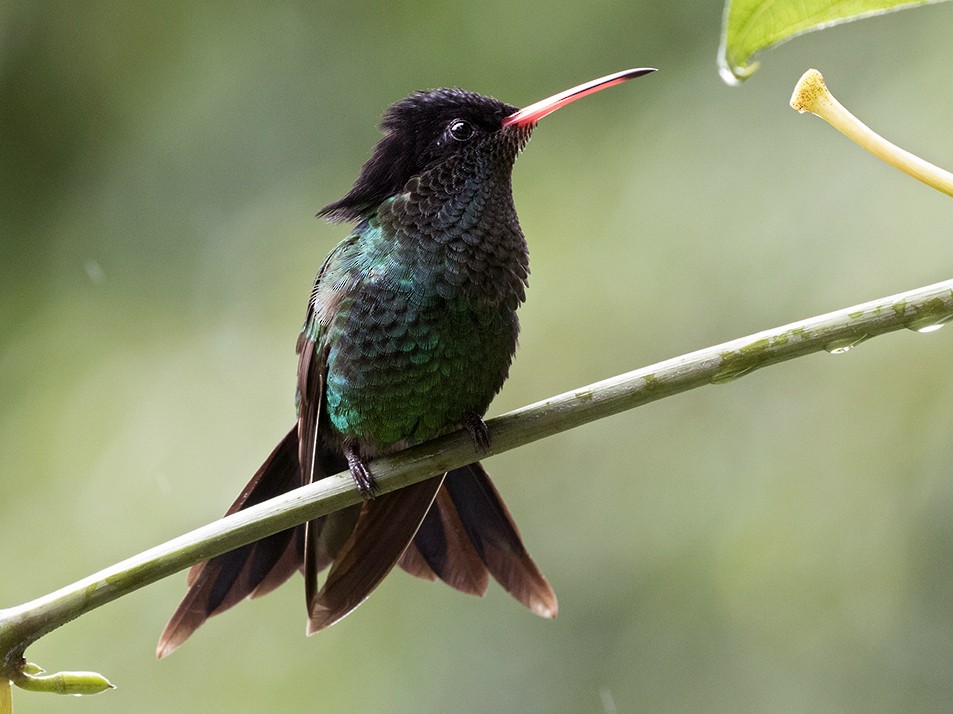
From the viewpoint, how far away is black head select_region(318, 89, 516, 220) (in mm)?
1896

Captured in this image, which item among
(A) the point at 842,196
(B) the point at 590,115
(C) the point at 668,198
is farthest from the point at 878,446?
(B) the point at 590,115

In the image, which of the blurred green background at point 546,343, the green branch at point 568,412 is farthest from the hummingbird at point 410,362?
the blurred green background at point 546,343

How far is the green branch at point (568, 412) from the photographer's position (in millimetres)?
891

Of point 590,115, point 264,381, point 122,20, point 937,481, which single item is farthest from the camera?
point 122,20

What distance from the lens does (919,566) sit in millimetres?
3135

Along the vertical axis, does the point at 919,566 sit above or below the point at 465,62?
below

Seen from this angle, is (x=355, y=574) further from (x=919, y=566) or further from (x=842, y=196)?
(x=842, y=196)

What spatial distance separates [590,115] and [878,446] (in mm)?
1678

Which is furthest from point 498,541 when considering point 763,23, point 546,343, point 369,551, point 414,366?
point 546,343

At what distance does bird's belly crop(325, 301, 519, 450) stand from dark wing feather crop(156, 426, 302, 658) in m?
0.14

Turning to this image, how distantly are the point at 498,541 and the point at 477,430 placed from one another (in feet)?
1.03

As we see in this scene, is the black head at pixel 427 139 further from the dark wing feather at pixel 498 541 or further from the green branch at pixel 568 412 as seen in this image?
the green branch at pixel 568 412

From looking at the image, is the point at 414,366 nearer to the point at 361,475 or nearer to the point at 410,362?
the point at 410,362

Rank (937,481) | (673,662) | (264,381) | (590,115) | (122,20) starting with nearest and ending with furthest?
(937,481), (673,662), (264,381), (590,115), (122,20)
